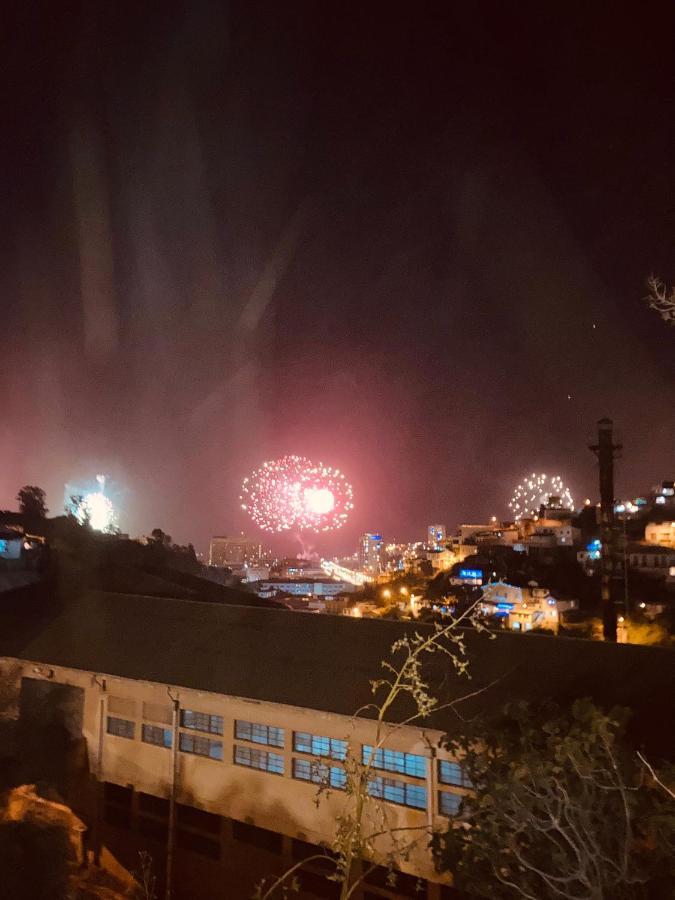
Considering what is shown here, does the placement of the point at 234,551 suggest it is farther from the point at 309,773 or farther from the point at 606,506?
the point at 309,773

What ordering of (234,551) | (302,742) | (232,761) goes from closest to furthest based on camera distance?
(302,742), (232,761), (234,551)

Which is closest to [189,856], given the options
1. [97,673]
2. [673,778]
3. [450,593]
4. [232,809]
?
[232,809]

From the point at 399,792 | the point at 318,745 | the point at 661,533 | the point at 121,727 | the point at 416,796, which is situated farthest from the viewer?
the point at 661,533

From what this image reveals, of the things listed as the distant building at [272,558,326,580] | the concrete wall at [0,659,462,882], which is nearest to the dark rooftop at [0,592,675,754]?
the concrete wall at [0,659,462,882]

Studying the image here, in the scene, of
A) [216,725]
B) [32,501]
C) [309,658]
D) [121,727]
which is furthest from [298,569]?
[309,658]

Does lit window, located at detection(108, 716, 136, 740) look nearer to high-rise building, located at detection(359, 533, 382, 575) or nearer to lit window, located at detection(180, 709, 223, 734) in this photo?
lit window, located at detection(180, 709, 223, 734)

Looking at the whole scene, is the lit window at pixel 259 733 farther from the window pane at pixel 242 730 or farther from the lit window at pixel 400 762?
the lit window at pixel 400 762
